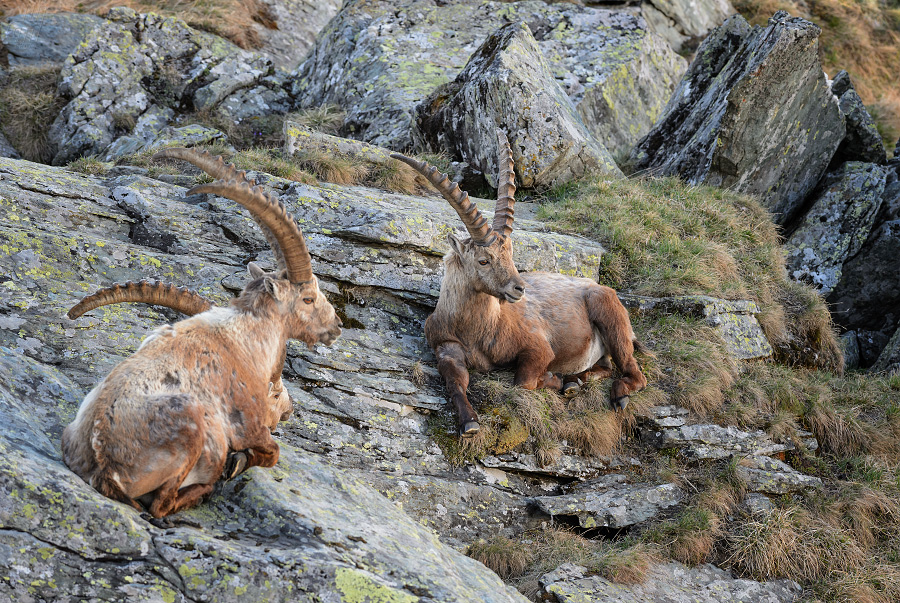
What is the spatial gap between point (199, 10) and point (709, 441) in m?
16.0

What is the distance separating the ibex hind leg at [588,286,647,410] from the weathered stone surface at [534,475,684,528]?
41.1 inches

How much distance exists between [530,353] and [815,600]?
369 centimetres

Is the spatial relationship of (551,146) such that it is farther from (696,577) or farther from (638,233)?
(696,577)

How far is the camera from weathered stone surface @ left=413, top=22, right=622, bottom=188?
1262cm

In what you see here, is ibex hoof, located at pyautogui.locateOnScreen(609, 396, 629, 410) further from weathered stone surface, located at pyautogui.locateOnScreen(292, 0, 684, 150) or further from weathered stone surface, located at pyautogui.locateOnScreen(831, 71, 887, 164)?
weathered stone surface, located at pyautogui.locateOnScreen(831, 71, 887, 164)

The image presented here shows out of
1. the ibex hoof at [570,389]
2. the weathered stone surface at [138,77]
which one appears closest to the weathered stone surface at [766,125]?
the ibex hoof at [570,389]

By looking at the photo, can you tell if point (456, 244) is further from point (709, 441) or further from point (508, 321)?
point (709, 441)

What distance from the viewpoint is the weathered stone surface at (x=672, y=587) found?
242 inches

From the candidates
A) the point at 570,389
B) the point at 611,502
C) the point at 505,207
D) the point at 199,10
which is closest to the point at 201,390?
the point at 611,502

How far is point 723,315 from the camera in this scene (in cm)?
1019

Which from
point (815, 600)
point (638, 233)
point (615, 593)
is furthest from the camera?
point (638, 233)

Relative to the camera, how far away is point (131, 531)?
4.04 metres

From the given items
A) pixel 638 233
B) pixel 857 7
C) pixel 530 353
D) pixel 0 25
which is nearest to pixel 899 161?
pixel 638 233

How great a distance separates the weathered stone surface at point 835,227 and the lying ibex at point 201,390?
10727mm
